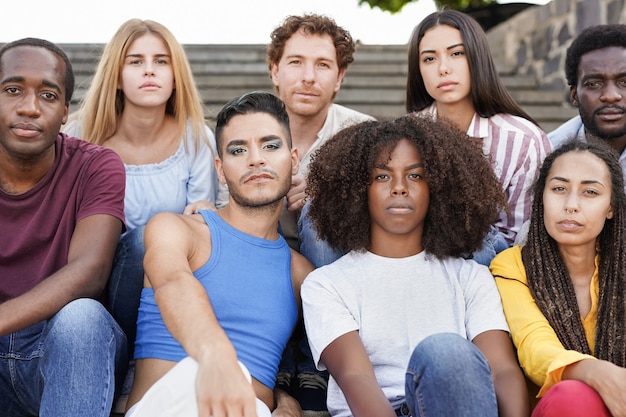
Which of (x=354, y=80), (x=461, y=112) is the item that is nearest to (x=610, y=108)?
(x=461, y=112)

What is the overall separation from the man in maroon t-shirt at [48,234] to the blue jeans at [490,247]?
1217 mm

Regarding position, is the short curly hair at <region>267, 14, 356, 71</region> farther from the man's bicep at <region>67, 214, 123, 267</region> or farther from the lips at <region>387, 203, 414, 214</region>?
the man's bicep at <region>67, 214, 123, 267</region>

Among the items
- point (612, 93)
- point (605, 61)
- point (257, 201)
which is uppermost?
point (605, 61)

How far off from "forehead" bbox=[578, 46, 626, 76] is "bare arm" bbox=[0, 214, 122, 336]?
203 cm

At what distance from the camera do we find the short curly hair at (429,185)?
2557 mm

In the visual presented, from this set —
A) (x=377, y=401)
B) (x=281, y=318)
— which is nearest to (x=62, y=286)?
(x=281, y=318)

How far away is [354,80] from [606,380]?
459 cm

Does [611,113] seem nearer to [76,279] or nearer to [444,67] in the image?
[444,67]

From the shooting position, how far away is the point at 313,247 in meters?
2.73

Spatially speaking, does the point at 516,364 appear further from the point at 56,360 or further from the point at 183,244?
the point at 56,360

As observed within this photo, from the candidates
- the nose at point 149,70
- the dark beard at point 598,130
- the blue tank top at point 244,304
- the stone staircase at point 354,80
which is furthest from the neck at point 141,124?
the stone staircase at point 354,80

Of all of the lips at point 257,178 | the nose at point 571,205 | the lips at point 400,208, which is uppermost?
the lips at point 257,178

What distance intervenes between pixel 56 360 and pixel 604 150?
1835 mm

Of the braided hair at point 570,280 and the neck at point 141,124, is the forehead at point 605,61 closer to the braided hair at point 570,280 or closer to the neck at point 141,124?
the braided hair at point 570,280
